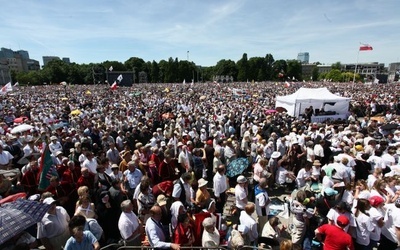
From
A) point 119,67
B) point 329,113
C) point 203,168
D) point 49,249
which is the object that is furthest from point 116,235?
point 119,67

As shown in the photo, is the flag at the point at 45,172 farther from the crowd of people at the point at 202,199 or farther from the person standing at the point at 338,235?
the person standing at the point at 338,235

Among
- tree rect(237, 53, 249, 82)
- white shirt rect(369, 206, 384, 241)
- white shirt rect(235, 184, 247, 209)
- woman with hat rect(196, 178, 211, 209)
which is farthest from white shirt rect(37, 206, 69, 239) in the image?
tree rect(237, 53, 249, 82)

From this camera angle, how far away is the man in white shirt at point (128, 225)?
160 inches

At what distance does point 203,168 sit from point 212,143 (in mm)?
1652

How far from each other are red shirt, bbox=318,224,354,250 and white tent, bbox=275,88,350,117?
47.8 ft

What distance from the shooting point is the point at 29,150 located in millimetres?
8266

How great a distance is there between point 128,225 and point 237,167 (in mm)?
3901

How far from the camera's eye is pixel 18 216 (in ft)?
10.9

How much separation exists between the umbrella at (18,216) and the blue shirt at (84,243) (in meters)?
0.52

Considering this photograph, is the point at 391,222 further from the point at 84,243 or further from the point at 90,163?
the point at 90,163

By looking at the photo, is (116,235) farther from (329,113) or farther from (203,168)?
(329,113)

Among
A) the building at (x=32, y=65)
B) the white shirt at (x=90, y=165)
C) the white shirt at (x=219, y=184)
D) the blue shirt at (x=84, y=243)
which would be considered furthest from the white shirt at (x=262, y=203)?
the building at (x=32, y=65)

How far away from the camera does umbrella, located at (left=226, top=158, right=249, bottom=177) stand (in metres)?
7.18

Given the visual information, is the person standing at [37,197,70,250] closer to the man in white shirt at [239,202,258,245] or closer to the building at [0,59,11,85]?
the man in white shirt at [239,202,258,245]
